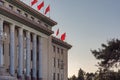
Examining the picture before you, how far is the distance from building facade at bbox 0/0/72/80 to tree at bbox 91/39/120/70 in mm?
8306

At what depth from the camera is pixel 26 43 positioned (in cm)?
4691

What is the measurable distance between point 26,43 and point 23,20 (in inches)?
141

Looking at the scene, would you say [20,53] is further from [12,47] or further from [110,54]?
[110,54]

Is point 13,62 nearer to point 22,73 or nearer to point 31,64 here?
point 22,73

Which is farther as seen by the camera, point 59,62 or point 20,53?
point 59,62

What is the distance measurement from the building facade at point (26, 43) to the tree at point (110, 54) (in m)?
8.31

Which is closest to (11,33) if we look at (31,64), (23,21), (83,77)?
(23,21)

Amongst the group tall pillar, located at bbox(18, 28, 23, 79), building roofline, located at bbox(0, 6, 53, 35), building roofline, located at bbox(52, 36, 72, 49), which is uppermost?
building roofline, located at bbox(0, 6, 53, 35)

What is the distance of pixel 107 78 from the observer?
4888cm

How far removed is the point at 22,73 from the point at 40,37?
7972mm

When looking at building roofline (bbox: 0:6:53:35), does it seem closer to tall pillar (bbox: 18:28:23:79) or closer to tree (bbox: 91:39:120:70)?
tall pillar (bbox: 18:28:23:79)

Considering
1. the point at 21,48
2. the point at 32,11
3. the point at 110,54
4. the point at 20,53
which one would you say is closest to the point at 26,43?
the point at 21,48

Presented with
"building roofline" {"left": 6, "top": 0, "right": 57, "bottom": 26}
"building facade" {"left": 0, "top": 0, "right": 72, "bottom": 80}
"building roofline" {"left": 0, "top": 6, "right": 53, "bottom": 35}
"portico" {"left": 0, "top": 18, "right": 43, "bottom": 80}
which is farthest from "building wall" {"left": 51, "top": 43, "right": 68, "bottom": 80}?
"portico" {"left": 0, "top": 18, "right": 43, "bottom": 80}

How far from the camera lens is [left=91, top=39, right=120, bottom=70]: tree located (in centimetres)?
4618
